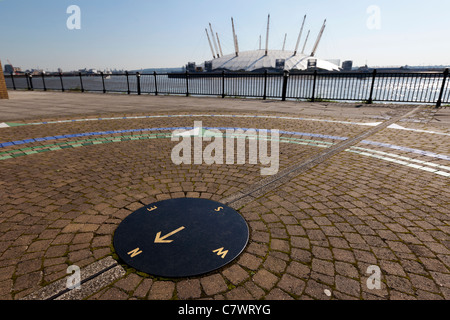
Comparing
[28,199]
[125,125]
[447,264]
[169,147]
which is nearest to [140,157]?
[169,147]

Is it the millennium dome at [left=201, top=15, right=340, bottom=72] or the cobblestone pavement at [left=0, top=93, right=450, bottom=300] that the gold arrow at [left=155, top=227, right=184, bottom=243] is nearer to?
the cobblestone pavement at [left=0, top=93, right=450, bottom=300]

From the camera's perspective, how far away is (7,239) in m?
2.64

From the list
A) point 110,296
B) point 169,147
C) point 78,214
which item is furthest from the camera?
point 169,147

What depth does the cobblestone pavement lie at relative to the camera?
2.12 m

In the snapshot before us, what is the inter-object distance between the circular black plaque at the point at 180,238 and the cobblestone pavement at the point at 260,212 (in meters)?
0.09

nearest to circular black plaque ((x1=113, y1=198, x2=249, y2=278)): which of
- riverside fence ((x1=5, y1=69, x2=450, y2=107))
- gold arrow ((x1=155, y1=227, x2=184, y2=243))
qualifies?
gold arrow ((x1=155, y1=227, x2=184, y2=243))

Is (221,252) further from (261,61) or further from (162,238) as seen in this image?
(261,61)

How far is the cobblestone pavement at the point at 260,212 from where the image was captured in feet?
6.96

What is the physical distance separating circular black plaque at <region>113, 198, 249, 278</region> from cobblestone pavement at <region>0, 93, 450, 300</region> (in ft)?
0.30

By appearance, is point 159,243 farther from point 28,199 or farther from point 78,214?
point 28,199

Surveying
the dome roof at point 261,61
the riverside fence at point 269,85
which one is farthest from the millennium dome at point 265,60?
the riverside fence at point 269,85

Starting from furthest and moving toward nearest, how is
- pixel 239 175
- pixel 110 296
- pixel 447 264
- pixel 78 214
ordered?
pixel 239 175 < pixel 78 214 < pixel 447 264 < pixel 110 296

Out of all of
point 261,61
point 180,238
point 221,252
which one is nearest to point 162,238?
point 180,238
